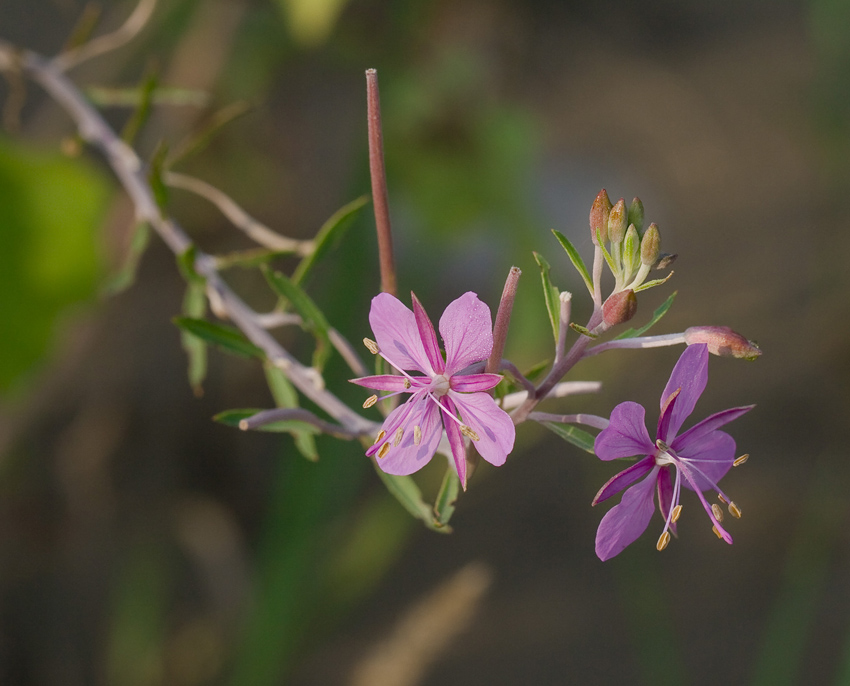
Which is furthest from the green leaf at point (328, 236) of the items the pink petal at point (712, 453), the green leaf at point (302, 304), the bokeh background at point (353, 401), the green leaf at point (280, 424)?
the bokeh background at point (353, 401)

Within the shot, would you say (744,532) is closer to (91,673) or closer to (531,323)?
(531,323)

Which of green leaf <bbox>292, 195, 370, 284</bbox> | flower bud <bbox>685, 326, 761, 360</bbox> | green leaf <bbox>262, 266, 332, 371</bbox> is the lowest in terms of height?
flower bud <bbox>685, 326, 761, 360</bbox>

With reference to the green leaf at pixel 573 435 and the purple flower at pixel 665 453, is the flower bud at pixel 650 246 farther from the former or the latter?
the green leaf at pixel 573 435

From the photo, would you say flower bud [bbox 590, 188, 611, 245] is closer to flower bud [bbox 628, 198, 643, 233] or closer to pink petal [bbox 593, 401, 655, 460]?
flower bud [bbox 628, 198, 643, 233]

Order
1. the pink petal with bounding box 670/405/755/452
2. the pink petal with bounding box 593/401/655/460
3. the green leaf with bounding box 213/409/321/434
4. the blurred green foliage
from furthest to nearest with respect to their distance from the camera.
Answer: the blurred green foliage → the green leaf with bounding box 213/409/321/434 → the pink petal with bounding box 670/405/755/452 → the pink petal with bounding box 593/401/655/460

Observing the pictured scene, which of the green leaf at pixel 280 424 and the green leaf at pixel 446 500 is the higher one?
the green leaf at pixel 280 424

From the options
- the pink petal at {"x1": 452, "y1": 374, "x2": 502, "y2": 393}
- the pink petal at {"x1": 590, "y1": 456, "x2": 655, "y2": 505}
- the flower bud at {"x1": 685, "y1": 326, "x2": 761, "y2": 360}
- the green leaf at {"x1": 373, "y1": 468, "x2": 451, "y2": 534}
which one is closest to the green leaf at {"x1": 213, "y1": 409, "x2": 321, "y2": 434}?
the green leaf at {"x1": 373, "y1": 468, "x2": 451, "y2": 534}
